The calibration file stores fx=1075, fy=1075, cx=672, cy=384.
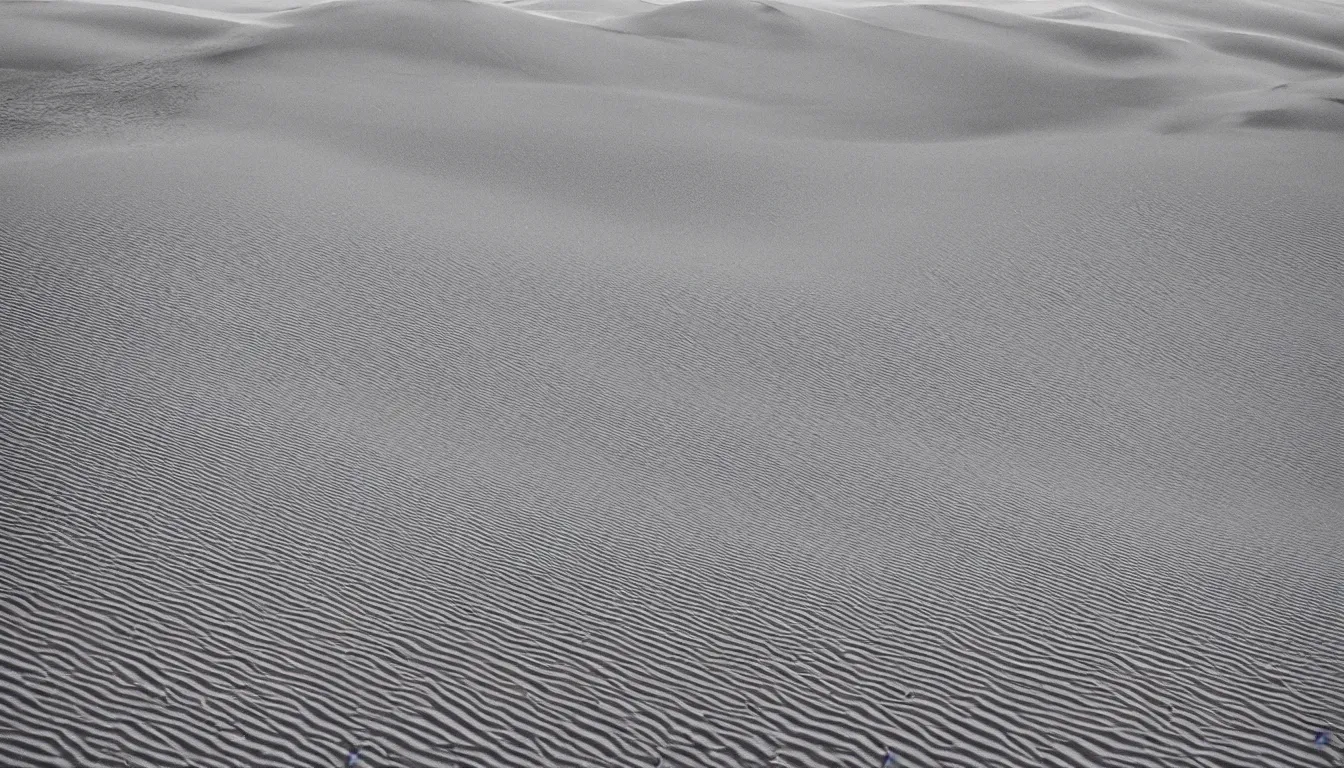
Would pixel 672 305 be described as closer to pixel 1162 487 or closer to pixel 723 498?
pixel 723 498

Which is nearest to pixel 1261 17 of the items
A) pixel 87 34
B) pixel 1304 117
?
pixel 1304 117

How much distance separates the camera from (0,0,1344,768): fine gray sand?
2.56 m

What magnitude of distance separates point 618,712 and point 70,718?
47.6 inches

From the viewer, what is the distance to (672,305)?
17.5 feet

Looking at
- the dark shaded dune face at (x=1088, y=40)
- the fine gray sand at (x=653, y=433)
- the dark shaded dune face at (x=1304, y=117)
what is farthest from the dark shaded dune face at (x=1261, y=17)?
the fine gray sand at (x=653, y=433)

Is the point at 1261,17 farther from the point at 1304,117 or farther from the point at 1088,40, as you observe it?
the point at 1304,117

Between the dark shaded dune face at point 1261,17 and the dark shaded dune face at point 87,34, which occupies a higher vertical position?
the dark shaded dune face at point 1261,17

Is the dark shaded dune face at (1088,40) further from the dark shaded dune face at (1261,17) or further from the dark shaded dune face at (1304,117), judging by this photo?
the dark shaded dune face at (1261,17)

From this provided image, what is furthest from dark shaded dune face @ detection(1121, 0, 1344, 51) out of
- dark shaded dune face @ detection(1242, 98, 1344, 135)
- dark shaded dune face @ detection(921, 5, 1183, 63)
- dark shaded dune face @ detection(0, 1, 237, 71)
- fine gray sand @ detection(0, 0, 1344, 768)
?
dark shaded dune face @ detection(0, 1, 237, 71)

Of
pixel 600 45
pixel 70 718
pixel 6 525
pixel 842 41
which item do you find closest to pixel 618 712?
pixel 70 718

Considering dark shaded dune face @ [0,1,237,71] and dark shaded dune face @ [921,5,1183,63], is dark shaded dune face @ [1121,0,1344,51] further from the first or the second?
dark shaded dune face @ [0,1,237,71]

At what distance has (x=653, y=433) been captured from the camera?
4180mm

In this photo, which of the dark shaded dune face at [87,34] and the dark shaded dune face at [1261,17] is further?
the dark shaded dune face at [1261,17]

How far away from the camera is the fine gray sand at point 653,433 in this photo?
2.56 meters
